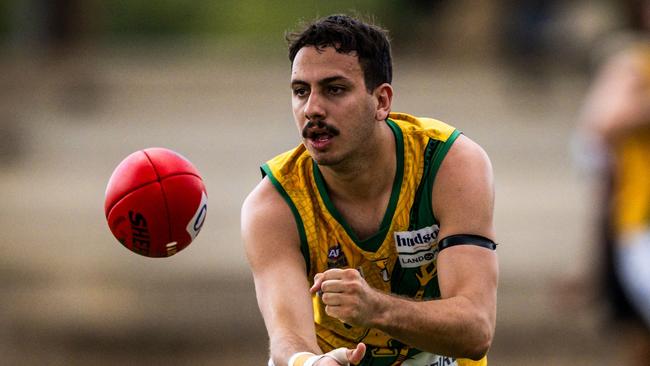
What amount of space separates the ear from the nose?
42 centimetres

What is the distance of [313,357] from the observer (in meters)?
6.66

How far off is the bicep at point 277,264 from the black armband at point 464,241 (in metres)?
0.72

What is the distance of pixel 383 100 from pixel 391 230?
2.19 feet

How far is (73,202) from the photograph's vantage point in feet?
59.2

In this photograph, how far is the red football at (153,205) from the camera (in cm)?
736

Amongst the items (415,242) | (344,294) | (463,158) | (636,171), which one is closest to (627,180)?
(636,171)

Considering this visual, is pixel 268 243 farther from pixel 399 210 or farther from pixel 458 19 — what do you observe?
pixel 458 19

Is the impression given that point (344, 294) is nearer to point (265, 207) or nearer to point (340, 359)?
point (340, 359)

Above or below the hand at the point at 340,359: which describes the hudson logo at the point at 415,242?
above

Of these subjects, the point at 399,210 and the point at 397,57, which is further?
the point at 397,57

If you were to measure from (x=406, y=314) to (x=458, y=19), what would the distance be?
1572 centimetres

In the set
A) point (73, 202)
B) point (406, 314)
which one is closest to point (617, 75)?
point (406, 314)

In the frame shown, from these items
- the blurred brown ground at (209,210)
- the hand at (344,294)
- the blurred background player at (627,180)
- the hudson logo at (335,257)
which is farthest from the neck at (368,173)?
the blurred brown ground at (209,210)

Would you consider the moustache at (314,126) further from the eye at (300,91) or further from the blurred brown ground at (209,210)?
the blurred brown ground at (209,210)
